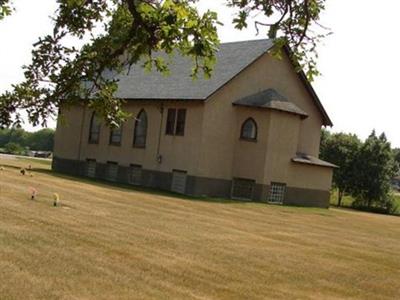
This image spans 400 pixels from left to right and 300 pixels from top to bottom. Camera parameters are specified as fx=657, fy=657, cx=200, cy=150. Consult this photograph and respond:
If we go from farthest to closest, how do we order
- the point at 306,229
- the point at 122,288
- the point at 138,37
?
the point at 306,229
the point at 122,288
the point at 138,37

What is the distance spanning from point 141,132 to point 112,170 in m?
4.31

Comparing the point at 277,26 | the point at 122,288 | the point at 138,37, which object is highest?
the point at 277,26

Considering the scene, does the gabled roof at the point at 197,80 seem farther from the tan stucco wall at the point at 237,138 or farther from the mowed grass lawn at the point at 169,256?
the mowed grass lawn at the point at 169,256

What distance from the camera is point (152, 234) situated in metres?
19.1

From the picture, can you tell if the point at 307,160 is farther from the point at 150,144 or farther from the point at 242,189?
the point at 150,144

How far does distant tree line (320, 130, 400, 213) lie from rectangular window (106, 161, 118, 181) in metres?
26.1

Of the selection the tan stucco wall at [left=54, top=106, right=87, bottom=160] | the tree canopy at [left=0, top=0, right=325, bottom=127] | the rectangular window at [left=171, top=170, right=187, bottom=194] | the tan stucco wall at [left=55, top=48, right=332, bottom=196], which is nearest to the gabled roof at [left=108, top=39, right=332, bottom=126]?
the tan stucco wall at [left=55, top=48, right=332, bottom=196]

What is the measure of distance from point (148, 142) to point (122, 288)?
32.8m

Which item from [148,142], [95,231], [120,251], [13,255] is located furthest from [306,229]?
[148,142]

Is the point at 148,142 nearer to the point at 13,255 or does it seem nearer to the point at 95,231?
the point at 95,231

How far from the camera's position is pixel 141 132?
45.6 metres

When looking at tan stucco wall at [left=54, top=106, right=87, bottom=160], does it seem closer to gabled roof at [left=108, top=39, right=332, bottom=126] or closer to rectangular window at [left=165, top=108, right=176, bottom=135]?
gabled roof at [left=108, top=39, right=332, bottom=126]

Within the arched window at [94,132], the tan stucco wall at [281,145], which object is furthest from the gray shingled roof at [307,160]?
the arched window at [94,132]

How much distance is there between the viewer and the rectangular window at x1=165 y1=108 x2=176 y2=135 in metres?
42.5
